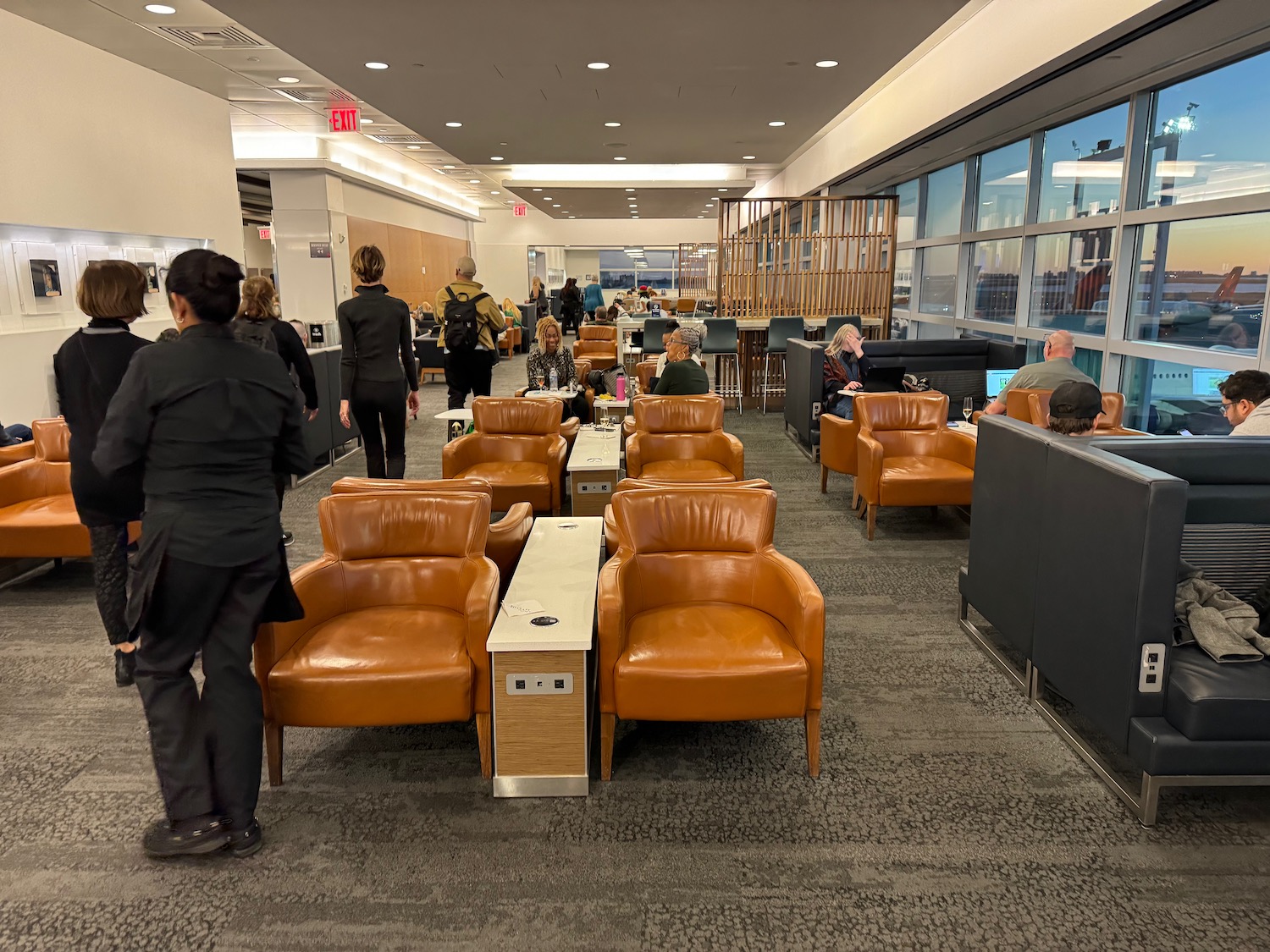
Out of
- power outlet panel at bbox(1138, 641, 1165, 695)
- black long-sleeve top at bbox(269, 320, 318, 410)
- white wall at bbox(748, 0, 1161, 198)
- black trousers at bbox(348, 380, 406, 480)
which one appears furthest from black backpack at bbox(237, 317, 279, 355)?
white wall at bbox(748, 0, 1161, 198)

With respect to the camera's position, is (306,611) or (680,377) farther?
(680,377)

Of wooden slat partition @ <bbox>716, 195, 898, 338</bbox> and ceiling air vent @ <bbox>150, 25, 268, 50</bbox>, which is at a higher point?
ceiling air vent @ <bbox>150, 25, 268, 50</bbox>

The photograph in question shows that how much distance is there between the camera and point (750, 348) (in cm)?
1145

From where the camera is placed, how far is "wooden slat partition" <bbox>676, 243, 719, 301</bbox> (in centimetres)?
2614

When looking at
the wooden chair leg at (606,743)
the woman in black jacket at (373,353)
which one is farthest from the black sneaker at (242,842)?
the woman in black jacket at (373,353)

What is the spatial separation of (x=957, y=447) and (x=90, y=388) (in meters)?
4.99

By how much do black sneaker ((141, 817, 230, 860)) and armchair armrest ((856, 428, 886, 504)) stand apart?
423 cm

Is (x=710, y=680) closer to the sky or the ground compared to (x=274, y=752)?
closer to the sky

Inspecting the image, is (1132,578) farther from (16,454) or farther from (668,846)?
(16,454)

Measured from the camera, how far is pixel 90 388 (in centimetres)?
305

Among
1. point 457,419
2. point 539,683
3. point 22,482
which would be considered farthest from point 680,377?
point 22,482

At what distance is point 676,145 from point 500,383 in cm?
457

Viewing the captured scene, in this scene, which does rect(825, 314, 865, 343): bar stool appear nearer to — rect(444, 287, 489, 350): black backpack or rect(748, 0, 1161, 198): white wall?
rect(748, 0, 1161, 198): white wall

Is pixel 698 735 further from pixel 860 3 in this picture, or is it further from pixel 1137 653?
pixel 860 3
